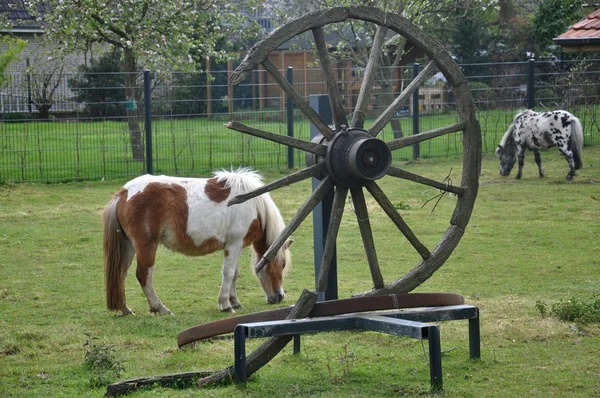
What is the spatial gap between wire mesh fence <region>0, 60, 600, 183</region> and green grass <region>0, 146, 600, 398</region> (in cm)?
131

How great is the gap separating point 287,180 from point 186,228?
2763mm

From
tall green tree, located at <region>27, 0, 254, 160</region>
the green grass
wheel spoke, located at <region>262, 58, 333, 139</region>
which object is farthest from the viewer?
tall green tree, located at <region>27, 0, 254, 160</region>

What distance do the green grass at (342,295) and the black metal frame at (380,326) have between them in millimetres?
201

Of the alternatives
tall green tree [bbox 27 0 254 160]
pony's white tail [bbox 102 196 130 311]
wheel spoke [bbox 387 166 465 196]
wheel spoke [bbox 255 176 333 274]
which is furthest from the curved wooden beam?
tall green tree [bbox 27 0 254 160]

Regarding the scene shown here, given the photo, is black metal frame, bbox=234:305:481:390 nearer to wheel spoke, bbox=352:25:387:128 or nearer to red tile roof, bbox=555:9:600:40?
wheel spoke, bbox=352:25:387:128

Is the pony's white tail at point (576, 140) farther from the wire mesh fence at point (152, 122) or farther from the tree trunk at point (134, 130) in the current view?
the tree trunk at point (134, 130)

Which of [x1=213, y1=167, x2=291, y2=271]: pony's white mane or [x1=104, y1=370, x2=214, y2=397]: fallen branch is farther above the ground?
[x1=213, y1=167, x2=291, y2=271]: pony's white mane

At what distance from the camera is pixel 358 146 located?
20.3 ft

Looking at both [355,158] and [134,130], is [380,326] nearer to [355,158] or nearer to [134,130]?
[355,158]

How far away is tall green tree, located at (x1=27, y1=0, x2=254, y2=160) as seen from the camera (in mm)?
18188

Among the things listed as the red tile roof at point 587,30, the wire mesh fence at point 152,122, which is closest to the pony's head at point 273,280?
the red tile roof at point 587,30

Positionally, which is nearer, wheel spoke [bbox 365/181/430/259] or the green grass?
the green grass

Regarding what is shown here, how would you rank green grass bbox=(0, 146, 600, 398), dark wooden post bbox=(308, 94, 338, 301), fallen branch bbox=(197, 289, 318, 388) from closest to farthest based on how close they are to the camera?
fallen branch bbox=(197, 289, 318, 388) < green grass bbox=(0, 146, 600, 398) < dark wooden post bbox=(308, 94, 338, 301)

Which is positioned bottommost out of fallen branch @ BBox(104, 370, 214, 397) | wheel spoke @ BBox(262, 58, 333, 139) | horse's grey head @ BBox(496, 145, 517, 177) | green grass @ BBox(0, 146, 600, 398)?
green grass @ BBox(0, 146, 600, 398)
